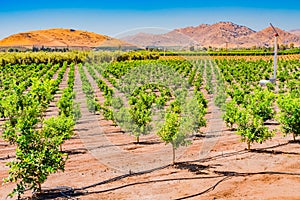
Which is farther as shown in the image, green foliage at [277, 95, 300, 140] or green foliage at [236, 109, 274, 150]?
green foliage at [277, 95, 300, 140]

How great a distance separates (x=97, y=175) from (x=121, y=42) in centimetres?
370

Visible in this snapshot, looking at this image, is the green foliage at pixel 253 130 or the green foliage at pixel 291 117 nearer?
the green foliage at pixel 253 130

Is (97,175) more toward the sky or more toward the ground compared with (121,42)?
more toward the ground

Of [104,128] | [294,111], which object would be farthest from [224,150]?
[104,128]

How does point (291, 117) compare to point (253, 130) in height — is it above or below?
above

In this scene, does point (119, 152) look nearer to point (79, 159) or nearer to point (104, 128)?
point (79, 159)

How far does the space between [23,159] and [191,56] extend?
6806 millimetres

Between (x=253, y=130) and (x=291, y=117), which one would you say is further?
(x=291, y=117)

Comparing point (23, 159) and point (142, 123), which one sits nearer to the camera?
point (23, 159)

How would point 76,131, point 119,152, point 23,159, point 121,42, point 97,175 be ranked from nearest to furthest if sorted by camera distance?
point 23,159 < point 97,175 < point 121,42 < point 119,152 < point 76,131

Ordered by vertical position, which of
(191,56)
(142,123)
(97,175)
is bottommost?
(97,175)

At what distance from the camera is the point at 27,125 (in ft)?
25.0

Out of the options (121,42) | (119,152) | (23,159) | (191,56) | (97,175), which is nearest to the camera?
(23,159)

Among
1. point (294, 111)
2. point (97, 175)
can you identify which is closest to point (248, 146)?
point (294, 111)
